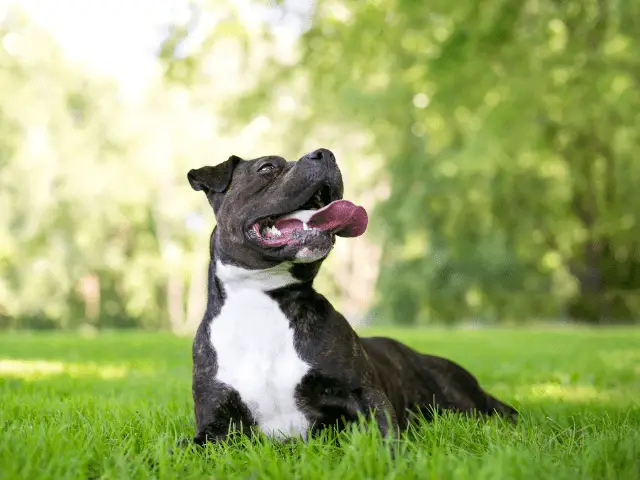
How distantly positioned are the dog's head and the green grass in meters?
0.83

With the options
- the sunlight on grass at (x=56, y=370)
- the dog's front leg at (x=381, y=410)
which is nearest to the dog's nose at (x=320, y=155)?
the dog's front leg at (x=381, y=410)

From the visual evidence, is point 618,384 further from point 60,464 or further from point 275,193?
point 60,464

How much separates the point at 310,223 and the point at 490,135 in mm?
5626

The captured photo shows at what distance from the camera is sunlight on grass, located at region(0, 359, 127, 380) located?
718 centimetres

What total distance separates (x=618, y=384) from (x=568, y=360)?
2.56 m

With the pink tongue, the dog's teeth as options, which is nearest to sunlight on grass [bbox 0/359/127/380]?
the dog's teeth

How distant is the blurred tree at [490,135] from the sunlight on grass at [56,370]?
4.73 meters

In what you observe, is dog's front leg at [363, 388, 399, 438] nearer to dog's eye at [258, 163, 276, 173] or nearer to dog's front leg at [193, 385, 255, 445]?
dog's front leg at [193, 385, 255, 445]

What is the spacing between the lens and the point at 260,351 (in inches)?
133

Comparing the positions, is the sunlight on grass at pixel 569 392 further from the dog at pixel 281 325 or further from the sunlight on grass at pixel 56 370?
the sunlight on grass at pixel 56 370

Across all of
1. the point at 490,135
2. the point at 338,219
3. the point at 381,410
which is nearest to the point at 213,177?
the point at 338,219

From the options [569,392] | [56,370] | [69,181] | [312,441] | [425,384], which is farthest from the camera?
[69,181]

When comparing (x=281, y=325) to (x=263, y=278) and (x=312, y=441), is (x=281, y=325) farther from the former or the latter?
(x=312, y=441)

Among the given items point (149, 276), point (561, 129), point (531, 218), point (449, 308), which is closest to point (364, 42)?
point (561, 129)
